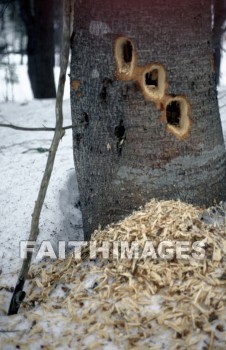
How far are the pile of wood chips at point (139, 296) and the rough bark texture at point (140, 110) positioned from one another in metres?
0.24

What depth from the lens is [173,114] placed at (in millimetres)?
2730

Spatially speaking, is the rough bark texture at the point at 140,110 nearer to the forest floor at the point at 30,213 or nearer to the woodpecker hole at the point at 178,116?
the woodpecker hole at the point at 178,116

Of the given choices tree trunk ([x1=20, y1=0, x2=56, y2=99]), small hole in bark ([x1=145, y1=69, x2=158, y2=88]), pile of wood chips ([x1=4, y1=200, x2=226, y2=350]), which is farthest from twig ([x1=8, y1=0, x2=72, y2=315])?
tree trunk ([x1=20, y1=0, x2=56, y2=99])

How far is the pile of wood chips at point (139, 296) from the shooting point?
2.06m

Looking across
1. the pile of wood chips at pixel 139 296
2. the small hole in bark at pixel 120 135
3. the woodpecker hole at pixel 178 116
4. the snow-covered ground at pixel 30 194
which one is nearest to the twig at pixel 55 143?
the pile of wood chips at pixel 139 296

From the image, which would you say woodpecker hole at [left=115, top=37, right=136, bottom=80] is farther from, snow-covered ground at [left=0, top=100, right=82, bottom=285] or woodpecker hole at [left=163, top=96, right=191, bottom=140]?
snow-covered ground at [left=0, top=100, right=82, bottom=285]

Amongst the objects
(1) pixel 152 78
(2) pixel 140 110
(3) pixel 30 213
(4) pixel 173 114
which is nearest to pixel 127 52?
(1) pixel 152 78

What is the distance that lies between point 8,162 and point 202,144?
88.1 inches

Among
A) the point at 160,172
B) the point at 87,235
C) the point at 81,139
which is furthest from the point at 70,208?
the point at 160,172

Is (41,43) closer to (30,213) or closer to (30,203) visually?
(30,203)

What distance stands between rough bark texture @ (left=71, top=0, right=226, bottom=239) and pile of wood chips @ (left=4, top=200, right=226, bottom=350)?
0.78 feet

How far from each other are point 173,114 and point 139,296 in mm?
1229

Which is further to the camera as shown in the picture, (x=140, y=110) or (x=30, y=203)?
(x=30, y=203)

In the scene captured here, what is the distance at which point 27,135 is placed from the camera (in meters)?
5.10
